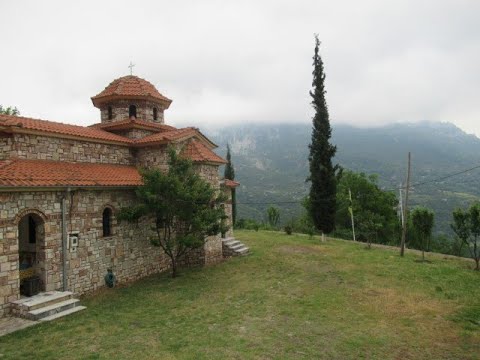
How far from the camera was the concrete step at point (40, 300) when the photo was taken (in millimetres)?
10492

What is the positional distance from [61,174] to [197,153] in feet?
21.7

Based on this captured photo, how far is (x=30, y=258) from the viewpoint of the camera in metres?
13.2

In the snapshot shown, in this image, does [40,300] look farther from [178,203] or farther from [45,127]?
[45,127]

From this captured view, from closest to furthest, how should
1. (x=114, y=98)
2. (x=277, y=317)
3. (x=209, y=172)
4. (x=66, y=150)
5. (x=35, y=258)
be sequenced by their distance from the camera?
(x=277, y=317) → (x=35, y=258) → (x=66, y=150) → (x=209, y=172) → (x=114, y=98)

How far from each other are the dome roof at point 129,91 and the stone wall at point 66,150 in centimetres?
385

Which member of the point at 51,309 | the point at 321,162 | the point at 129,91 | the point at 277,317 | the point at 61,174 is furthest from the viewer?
the point at 321,162

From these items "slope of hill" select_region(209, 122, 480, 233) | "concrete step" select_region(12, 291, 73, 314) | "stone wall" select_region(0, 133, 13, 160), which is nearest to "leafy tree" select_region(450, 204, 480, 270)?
"concrete step" select_region(12, 291, 73, 314)

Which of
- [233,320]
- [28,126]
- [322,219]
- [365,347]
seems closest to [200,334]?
[233,320]

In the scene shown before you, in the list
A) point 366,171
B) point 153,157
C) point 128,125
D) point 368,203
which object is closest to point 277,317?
point 153,157

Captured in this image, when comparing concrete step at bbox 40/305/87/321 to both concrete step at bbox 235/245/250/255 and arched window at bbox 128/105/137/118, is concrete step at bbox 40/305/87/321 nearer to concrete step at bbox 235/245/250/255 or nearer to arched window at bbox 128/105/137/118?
concrete step at bbox 235/245/250/255

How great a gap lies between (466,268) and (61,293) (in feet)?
60.1

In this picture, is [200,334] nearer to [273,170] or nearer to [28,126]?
[28,126]

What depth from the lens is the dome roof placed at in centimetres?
1944

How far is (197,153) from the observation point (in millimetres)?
17531
